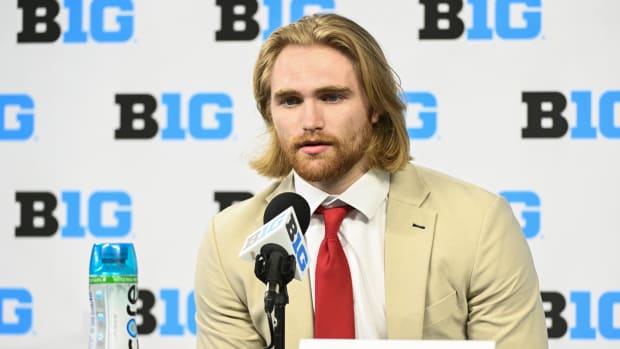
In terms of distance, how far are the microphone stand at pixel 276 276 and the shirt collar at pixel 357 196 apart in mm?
933

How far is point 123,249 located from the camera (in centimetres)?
170

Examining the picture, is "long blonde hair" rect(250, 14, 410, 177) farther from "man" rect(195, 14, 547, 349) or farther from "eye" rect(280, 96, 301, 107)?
"eye" rect(280, 96, 301, 107)

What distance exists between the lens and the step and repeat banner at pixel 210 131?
348 centimetres

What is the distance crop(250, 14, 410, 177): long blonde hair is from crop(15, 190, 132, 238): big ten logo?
1.06 m

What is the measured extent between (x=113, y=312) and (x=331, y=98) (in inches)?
40.8

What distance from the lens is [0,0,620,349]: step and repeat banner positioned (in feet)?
11.4

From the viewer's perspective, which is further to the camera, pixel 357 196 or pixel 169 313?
pixel 169 313

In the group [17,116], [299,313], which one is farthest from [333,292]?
[17,116]

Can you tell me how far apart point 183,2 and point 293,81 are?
4.48 ft

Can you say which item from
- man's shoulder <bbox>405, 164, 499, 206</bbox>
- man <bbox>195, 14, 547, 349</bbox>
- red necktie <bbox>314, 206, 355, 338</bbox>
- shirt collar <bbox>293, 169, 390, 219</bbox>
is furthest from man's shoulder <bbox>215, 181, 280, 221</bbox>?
man's shoulder <bbox>405, 164, 499, 206</bbox>

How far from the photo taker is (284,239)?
1.58 metres

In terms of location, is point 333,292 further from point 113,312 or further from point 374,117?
point 113,312

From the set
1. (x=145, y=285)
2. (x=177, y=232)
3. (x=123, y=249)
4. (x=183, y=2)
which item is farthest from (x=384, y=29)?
(x=123, y=249)

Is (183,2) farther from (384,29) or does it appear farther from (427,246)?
(427,246)
